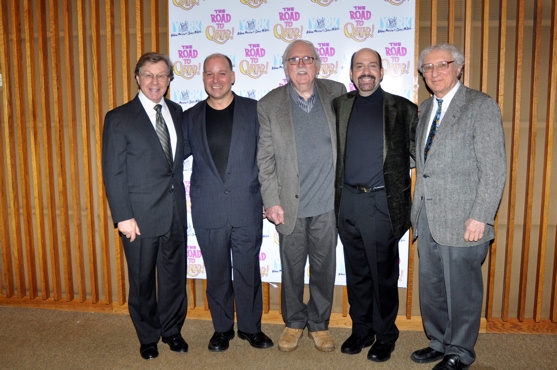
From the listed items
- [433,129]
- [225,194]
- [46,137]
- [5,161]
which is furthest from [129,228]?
[433,129]

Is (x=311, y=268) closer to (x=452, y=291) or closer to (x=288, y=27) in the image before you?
(x=452, y=291)

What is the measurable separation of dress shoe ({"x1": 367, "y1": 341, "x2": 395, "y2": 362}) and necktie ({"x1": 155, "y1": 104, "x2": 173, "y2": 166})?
1.82m

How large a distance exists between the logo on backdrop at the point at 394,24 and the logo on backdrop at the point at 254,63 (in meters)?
0.88

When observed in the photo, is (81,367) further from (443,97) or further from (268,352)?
(443,97)

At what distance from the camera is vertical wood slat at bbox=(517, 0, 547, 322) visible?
10.3 feet

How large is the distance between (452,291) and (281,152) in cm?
135

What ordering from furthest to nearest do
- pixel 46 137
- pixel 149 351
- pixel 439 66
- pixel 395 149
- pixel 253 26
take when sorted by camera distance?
pixel 46 137 → pixel 253 26 → pixel 149 351 → pixel 395 149 → pixel 439 66

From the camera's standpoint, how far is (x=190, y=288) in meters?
3.69

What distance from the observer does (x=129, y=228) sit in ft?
9.32

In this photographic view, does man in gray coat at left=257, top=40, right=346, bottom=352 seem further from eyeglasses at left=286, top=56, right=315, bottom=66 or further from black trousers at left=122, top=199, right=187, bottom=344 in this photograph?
black trousers at left=122, top=199, right=187, bottom=344

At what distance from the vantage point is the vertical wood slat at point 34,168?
3620mm

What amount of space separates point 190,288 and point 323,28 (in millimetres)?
2310

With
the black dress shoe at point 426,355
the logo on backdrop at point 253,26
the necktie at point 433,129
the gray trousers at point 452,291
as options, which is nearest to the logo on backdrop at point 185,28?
the logo on backdrop at point 253,26

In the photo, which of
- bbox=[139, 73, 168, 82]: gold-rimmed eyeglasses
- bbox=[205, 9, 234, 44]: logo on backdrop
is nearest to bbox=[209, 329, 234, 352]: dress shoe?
bbox=[139, 73, 168, 82]: gold-rimmed eyeglasses
